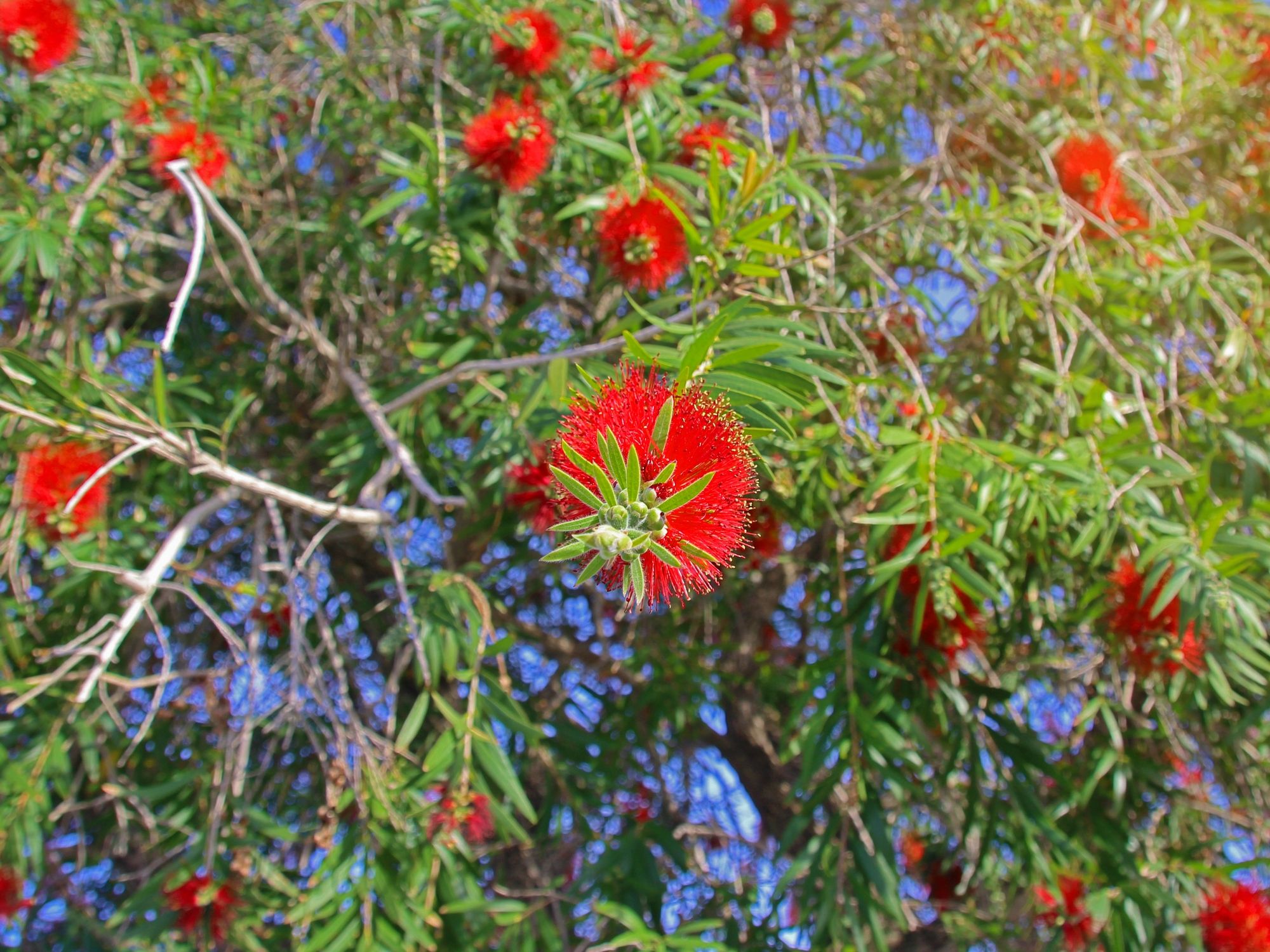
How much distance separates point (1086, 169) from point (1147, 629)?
1.36m

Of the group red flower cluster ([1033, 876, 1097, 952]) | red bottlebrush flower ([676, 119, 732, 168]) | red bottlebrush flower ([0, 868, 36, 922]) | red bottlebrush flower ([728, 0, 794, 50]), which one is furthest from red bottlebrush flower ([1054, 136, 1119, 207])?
red bottlebrush flower ([0, 868, 36, 922])

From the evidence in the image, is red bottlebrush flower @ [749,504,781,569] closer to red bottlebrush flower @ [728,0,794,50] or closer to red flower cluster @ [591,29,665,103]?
red flower cluster @ [591,29,665,103]

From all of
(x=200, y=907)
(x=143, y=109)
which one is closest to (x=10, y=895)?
(x=200, y=907)

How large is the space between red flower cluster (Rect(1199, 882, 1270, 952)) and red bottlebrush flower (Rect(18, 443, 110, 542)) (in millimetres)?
2802

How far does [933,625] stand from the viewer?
1.84m

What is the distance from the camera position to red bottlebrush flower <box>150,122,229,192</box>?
2242 mm

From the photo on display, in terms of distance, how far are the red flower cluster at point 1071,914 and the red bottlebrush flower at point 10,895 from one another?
8.07 ft

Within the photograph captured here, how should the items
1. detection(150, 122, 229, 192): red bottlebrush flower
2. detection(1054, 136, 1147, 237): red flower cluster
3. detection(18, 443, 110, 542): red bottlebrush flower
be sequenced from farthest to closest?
detection(1054, 136, 1147, 237): red flower cluster
detection(150, 122, 229, 192): red bottlebrush flower
detection(18, 443, 110, 542): red bottlebrush flower

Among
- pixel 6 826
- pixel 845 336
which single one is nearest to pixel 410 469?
pixel 845 336

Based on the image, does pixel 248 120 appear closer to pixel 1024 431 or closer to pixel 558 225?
pixel 558 225

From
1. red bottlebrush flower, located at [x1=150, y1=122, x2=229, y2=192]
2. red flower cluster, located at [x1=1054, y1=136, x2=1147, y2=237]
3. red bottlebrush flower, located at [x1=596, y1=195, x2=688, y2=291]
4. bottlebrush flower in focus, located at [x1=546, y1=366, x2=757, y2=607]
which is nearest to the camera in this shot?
bottlebrush flower in focus, located at [x1=546, y1=366, x2=757, y2=607]

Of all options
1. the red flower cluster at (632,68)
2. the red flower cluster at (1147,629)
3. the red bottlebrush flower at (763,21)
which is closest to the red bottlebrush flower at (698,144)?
the red flower cluster at (632,68)

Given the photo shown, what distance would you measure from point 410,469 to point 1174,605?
5.14 feet

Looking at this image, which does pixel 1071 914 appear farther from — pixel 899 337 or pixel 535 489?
pixel 535 489
